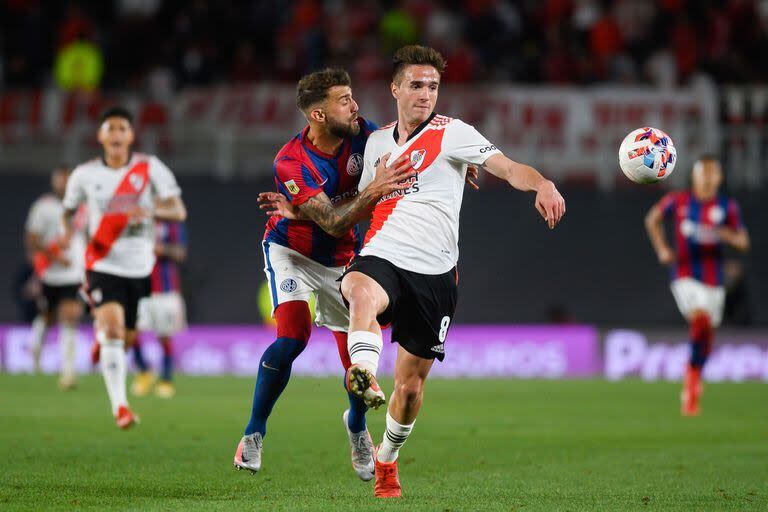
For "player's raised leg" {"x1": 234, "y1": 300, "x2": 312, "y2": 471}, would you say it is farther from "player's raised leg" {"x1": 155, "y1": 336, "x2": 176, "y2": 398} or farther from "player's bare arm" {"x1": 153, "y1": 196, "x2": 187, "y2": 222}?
"player's raised leg" {"x1": 155, "y1": 336, "x2": 176, "y2": 398}

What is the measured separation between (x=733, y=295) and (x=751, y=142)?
7.36ft

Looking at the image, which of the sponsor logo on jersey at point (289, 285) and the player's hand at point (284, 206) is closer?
the player's hand at point (284, 206)

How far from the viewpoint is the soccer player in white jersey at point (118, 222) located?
33.7ft

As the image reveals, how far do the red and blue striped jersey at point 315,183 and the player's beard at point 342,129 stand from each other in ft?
0.33

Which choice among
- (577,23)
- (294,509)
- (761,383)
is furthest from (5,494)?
(577,23)

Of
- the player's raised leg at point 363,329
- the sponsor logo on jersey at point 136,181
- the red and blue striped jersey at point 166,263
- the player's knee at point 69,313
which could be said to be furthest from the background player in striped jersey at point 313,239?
the player's knee at point 69,313

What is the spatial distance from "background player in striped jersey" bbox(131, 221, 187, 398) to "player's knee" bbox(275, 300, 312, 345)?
7.28 metres

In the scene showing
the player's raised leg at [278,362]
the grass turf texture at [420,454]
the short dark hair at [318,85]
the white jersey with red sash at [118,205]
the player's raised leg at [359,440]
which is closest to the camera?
the grass turf texture at [420,454]

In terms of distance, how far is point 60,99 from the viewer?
19.5m

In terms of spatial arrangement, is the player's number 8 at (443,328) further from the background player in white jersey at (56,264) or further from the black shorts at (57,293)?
the black shorts at (57,293)

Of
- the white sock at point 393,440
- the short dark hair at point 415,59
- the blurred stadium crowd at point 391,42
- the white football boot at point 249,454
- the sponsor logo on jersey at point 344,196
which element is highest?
the blurred stadium crowd at point 391,42

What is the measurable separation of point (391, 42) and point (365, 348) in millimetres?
14648

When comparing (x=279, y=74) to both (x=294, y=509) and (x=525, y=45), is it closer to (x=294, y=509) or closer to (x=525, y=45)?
(x=525, y=45)

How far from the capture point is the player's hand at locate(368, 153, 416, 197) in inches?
268
